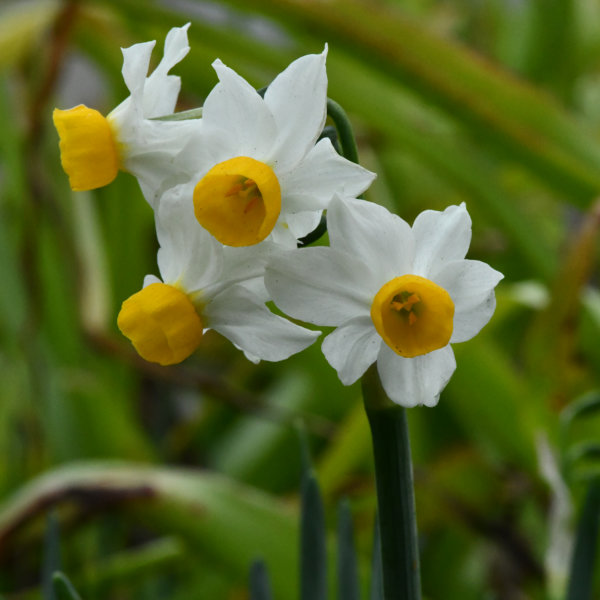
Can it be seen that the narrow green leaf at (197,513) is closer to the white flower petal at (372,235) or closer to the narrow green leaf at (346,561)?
the narrow green leaf at (346,561)

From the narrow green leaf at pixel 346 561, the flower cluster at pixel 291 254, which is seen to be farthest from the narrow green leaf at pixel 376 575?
the flower cluster at pixel 291 254

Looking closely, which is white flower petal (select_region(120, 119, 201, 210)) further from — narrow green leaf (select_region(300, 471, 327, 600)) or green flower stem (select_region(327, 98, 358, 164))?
narrow green leaf (select_region(300, 471, 327, 600))

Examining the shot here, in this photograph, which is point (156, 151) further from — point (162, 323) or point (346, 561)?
point (346, 561)

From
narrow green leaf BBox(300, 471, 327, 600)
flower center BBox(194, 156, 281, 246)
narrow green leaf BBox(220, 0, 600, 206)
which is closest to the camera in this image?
flower center BBox(194, 156, 281, 246)

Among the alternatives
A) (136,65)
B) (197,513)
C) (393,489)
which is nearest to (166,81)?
(136,65)

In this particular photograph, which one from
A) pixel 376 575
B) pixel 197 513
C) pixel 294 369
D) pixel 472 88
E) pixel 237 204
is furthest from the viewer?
pixel 294 369

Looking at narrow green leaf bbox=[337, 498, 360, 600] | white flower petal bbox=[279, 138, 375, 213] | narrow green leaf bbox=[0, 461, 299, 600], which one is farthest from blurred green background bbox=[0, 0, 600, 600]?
white flower petal bbox=[279, 138, 375, 213]

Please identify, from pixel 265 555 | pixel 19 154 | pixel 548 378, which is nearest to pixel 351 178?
pixel 265 555
